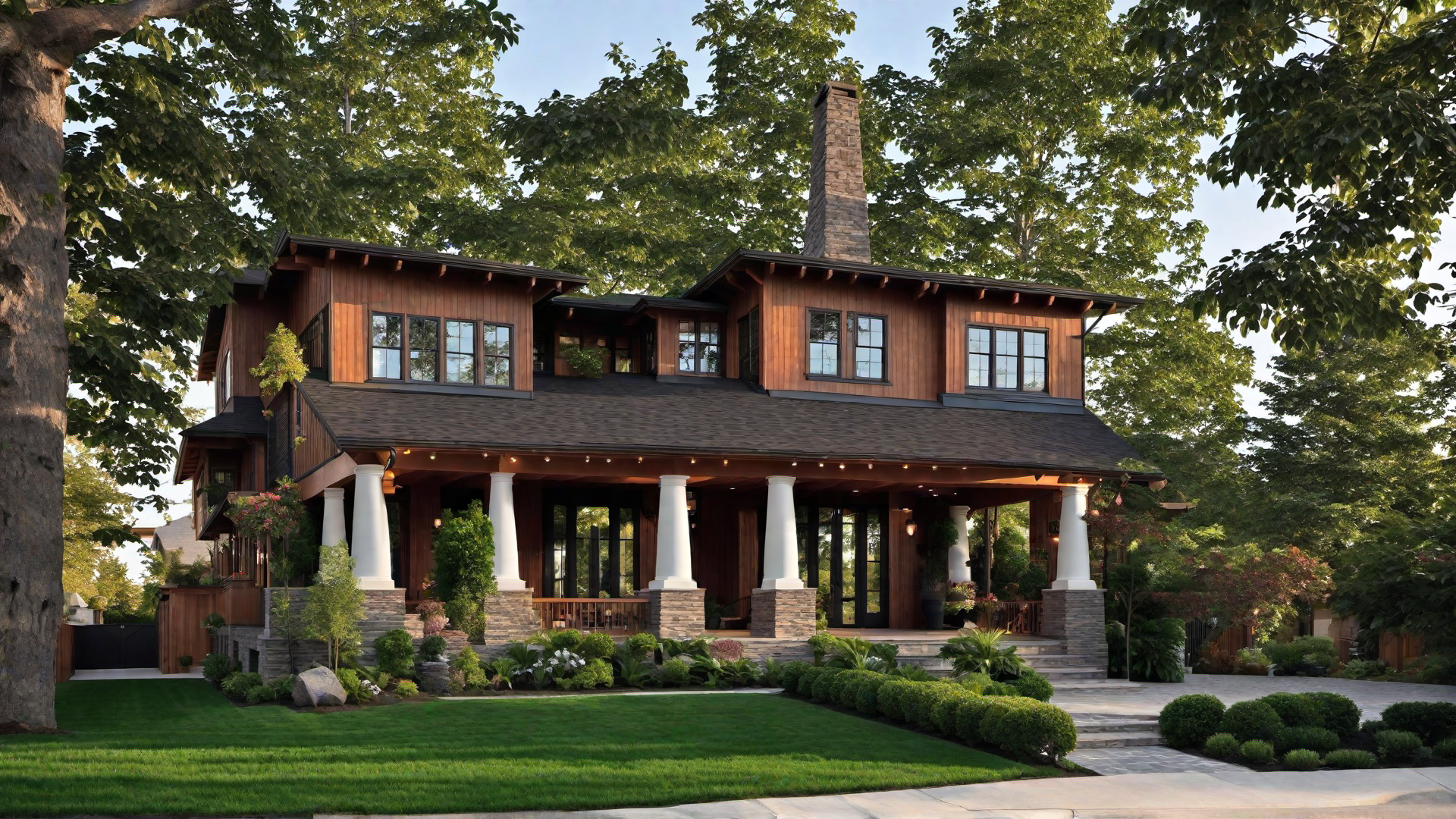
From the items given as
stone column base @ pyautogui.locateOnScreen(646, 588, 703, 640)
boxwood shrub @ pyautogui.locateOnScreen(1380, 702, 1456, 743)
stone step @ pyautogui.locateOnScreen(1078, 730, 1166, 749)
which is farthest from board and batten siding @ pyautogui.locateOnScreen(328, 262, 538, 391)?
boxwood shrub @ pyautogui.locateOnScreen(1380, 702, 1456, 743)

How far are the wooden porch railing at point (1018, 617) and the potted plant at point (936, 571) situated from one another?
3.67ft

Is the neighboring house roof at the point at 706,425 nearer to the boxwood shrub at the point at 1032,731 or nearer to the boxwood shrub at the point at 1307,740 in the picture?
the boxwood shrub at the point at 1032,731

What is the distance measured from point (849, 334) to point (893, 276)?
149 centimetres

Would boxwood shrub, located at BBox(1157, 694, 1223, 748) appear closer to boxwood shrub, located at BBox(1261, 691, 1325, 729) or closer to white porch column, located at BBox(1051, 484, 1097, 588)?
boxwood shrub, located at BBox(1261, 691, 1325, 729)

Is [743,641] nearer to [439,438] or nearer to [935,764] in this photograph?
[439,438]

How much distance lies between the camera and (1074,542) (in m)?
24.1

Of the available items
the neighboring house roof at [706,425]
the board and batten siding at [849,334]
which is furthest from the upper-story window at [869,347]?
the neighboring house roof at [706,425]

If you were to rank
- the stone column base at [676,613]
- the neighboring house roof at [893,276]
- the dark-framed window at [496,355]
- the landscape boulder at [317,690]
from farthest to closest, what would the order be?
the neighboring house roof at [893,276], the dark-framed window at [496,355], the stone column base at [676,613], the landscape boulder at [317,690]

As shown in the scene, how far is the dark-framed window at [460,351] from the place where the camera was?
23.9 meters

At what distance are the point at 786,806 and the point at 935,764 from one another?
8.26 ft

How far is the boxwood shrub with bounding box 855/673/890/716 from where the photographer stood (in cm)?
1688

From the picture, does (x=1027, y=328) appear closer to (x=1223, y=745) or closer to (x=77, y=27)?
(x=1223, y=745)

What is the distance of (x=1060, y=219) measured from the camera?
3812 centimetres

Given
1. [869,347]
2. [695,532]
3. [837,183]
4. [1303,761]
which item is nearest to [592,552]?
[695,532]
